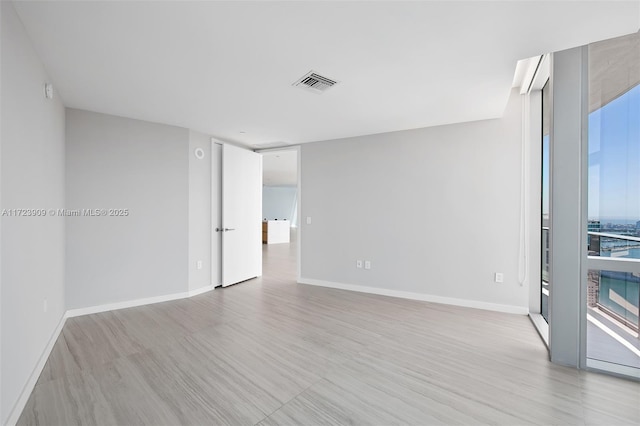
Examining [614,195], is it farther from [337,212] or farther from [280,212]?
[280,212]

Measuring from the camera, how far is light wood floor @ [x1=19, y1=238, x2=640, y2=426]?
1.84 metres

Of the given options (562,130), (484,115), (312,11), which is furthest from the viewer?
(484,115)

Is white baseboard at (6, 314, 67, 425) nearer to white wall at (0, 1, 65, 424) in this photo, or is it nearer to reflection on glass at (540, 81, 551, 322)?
white wall at (0, 1, 65, 424)

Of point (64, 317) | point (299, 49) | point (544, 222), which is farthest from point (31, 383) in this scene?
point (544, 222)

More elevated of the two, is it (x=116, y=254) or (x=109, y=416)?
(x=116, y=254)

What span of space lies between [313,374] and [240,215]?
11.3ft

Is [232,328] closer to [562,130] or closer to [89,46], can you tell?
[89,46]

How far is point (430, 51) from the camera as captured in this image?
2205 millimetres

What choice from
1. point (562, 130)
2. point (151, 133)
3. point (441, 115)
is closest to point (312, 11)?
point (562, 130)

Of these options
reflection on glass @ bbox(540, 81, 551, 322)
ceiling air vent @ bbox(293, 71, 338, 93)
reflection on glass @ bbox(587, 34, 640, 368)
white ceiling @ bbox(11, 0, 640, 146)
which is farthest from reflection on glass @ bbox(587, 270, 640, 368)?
ceiling air vent @ bbox(293, 71, 338, 93)

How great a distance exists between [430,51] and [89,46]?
8.09 ft

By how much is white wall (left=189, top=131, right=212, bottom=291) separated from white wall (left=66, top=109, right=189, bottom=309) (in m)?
0.09

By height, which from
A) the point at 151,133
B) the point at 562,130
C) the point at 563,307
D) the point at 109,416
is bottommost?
the point at 109,416

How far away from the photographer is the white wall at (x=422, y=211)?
3.72 metres
